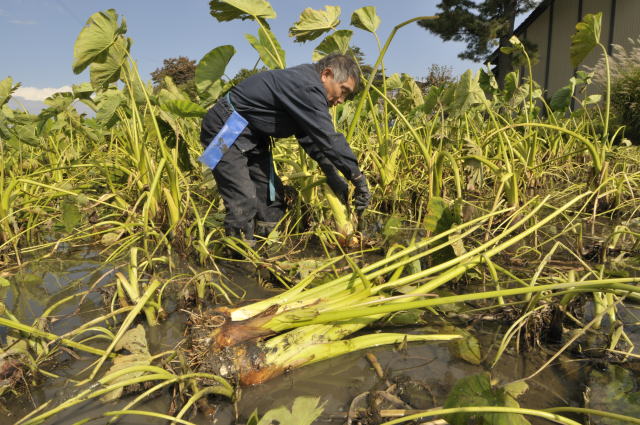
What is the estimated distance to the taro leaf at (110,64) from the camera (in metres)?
2.05

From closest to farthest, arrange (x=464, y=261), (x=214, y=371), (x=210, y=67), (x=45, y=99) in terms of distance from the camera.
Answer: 1. (x=214, y=371)
2. (x=464, y=261)
3. (x=210, y=67)
4. (x=45, y=99)

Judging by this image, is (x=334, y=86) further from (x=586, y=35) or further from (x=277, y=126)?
(x=586, y=35)

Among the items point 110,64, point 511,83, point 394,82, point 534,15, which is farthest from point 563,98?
point 534,15

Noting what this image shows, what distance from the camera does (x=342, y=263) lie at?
2096 mm

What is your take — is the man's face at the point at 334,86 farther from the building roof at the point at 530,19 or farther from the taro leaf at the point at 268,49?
the building roof at the point at 530,19

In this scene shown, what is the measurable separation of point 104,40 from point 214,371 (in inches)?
70.0

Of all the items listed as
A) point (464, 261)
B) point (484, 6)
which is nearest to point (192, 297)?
point (464, 261)

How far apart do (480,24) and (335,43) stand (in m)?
12.8

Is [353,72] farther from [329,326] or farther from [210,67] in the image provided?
[329,326]

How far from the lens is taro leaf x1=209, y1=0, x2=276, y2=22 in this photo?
92.0 inches

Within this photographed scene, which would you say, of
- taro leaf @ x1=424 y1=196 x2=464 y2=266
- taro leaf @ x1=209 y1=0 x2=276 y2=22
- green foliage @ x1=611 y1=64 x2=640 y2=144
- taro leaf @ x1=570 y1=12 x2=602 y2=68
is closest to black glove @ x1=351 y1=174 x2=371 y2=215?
taro leaf @ x1=424 y1=196 x2=464 y2=266

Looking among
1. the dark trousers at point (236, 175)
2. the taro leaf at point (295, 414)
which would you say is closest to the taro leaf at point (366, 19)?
the dark trousers at point (236, 175)

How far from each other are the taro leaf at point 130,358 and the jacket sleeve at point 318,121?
4.01 ft

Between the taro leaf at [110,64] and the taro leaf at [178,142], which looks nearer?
the taro leaf at [110,64]
